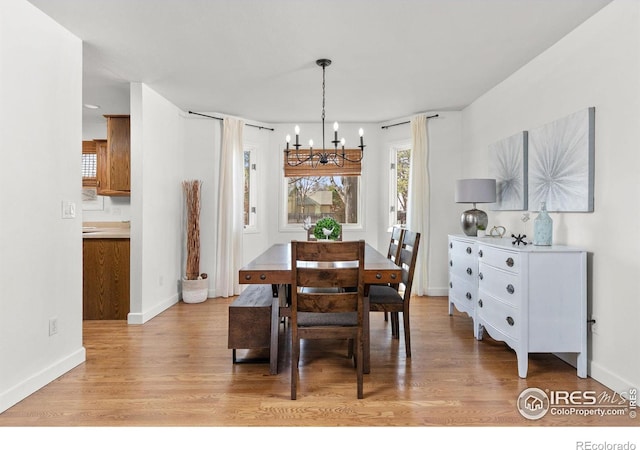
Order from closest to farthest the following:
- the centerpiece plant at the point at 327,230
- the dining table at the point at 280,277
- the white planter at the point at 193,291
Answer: the dining table at the point at 280,277 < the centerpiece plant at the point at 327,230 < the white planter at the point at 193,291

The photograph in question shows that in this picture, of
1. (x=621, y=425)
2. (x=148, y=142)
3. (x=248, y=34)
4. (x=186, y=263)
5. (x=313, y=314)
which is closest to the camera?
(x=621, y=425)

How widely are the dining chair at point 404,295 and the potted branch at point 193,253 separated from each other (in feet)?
8.03

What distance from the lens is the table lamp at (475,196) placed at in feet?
11.9

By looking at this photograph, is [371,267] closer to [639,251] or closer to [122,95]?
[639,251]

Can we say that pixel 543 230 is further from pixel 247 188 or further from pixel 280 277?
pixel 247 188

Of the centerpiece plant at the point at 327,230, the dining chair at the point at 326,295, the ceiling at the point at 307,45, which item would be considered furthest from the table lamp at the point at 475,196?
the dining chair at the point at 326,295

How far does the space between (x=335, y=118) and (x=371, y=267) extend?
10.7ft

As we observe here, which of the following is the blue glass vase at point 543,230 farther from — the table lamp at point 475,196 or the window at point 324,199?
the window at point 324,199

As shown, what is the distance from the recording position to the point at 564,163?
2.75 m

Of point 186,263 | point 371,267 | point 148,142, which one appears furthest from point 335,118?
point 371,267

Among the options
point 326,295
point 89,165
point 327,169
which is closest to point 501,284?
point 326,295

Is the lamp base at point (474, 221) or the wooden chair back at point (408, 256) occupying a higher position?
the lamp base at point (474, 221)

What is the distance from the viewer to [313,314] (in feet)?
7.64

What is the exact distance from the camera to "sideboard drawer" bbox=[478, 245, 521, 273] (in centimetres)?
255
